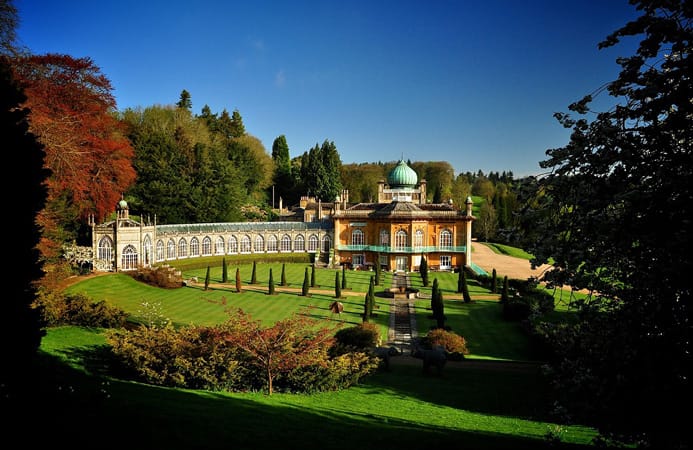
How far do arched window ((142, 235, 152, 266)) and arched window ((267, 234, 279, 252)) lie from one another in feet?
52.6

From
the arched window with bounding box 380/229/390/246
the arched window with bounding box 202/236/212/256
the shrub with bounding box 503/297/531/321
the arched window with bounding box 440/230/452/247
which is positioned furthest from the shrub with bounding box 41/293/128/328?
the arched window with bounding box 440/230/452/247

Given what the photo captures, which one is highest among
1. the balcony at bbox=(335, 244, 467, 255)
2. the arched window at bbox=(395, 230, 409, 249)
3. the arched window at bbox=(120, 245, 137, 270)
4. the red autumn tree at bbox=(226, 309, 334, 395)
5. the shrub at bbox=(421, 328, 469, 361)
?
the arched window at bbox=(395, 230, 409, 249)

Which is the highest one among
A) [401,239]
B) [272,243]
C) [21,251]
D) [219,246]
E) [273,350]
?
[21,251]

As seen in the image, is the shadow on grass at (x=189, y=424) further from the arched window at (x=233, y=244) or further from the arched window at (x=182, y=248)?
the arched window at (x=233, y=244)

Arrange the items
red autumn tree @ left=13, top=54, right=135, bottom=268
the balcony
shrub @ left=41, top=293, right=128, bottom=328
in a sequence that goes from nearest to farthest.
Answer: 1. shrub @ left=41, top=293, right=128, bottom=328
2. red autumn tree @ left=13, top=54, right=135, bottom=268
3. the balcony

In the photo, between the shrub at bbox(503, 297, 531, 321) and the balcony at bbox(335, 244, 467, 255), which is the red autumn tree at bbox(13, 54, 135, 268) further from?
the shrub at bbox(503, 297, 531, 321)

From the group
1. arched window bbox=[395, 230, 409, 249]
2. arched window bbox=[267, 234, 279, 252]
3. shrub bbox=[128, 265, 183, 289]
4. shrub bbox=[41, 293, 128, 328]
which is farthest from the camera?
arched window bbox=[267, 234, 279, 252]

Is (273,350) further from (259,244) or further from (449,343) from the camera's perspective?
(259,244)

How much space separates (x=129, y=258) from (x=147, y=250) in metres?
2.50

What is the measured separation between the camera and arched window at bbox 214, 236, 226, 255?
2191 inches

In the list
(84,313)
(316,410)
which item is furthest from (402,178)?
(316,410)

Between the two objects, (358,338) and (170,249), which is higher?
(170,249)

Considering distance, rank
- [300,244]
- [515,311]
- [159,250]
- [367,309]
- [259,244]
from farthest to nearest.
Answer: [300,244]
[259,244]
[159,250]
[515,311]
[367,309]

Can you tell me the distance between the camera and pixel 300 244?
59844mm
